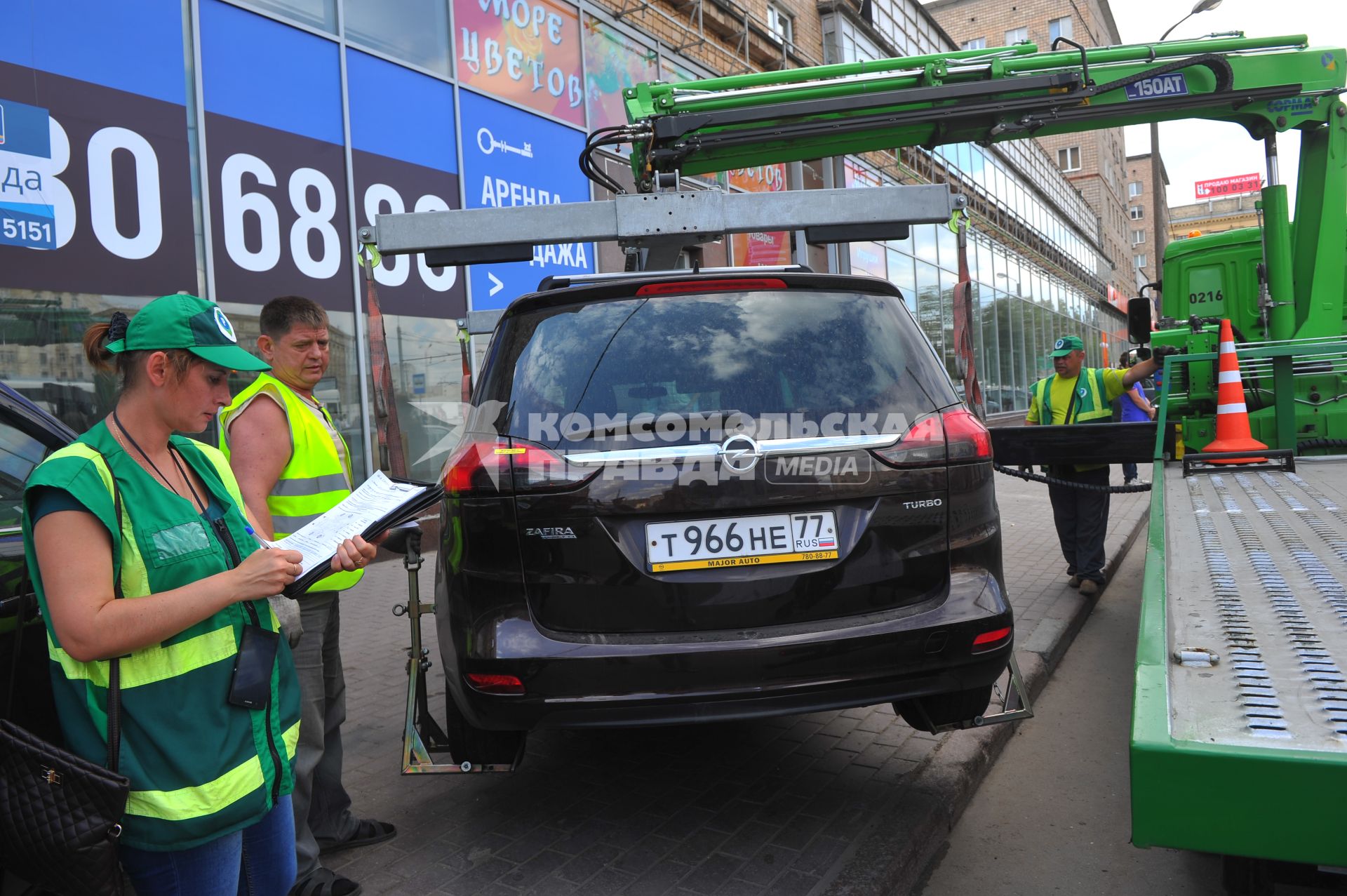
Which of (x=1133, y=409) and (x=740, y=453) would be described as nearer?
(x=740, y=453)

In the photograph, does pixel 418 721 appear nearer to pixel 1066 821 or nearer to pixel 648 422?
pixel 648 422

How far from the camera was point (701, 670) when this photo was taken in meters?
2.54

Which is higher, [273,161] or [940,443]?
[273,161]

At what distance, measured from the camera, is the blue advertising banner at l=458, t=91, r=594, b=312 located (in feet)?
33.4

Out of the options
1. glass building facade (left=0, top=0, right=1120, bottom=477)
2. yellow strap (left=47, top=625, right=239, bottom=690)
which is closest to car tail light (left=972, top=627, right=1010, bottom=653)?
yellow strap (left=47, top=625, right=239, bottom=690)

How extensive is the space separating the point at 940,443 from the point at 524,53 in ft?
32.3

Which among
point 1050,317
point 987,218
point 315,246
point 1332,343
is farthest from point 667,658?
point 1050,317

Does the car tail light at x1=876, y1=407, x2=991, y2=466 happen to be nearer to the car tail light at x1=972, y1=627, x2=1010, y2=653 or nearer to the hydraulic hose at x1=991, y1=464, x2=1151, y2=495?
the car tail light at x1=972, y1=627, x2=1010, y2=653

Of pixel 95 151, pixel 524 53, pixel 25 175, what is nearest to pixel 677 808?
pixel 25 175

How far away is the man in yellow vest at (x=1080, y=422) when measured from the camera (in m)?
6.48

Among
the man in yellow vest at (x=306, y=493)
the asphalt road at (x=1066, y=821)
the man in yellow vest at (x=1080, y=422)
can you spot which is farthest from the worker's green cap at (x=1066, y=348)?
the man in yellow vest at (x=306, y=493)

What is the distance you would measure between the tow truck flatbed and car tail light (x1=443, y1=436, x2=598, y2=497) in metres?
1.49

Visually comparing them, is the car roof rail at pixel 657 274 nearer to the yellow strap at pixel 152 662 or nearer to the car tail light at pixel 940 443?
the car tail light at pixel 940 443

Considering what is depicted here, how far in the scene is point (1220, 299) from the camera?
7855mm
